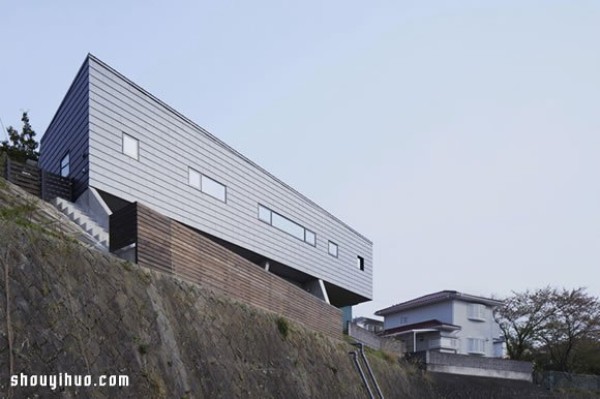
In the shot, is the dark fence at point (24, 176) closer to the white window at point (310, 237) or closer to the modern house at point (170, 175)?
the modern house at point (170, 175)

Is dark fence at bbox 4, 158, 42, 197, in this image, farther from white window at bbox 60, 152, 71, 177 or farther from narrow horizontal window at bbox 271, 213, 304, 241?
narrow horizontal window at bbox 271, 213, 304, 241

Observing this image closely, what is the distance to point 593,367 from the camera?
43219 mm

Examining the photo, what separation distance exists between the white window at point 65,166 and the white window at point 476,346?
122 feet

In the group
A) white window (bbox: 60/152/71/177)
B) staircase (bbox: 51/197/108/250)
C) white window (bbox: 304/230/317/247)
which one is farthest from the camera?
white window (bbox: 304/230/317/247)

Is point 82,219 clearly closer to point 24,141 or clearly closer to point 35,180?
point 35,180

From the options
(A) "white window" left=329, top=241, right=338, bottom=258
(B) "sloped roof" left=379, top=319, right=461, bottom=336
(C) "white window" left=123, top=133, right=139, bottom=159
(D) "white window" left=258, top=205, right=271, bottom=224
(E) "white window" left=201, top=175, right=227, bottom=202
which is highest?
(C) "white window" left=123, top=133, right=139, bottom=159

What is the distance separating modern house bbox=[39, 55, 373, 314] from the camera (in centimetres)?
1781

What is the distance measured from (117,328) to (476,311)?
4387 centimetres

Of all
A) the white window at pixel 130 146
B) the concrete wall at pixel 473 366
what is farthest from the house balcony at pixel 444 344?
the white window at pixel 130 146

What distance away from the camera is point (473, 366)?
109ft

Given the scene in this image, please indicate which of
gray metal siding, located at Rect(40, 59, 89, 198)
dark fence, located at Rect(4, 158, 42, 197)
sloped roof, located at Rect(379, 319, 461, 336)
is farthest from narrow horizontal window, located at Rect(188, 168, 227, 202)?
sloped roof, located at Rect(379, 319, 461, 336)

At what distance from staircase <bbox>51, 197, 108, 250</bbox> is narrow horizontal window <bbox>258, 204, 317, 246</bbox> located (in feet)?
31.3

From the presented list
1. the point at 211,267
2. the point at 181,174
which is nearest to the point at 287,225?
the point at 181,174

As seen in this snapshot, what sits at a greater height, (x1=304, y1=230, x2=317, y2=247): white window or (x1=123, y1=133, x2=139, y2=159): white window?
(x1=123, y1=133, x2=139, y2=159): white window
